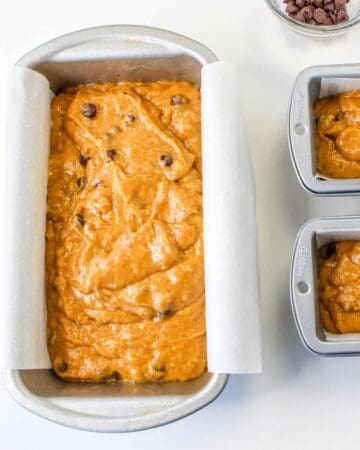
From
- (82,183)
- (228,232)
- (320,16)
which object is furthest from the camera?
(320,16)

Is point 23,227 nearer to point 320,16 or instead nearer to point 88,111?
point 88,111

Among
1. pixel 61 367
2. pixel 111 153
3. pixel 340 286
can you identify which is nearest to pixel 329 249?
pixel 340 286

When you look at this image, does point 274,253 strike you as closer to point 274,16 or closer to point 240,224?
point 240,224

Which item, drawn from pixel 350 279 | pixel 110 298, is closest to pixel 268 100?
pixel 350 279

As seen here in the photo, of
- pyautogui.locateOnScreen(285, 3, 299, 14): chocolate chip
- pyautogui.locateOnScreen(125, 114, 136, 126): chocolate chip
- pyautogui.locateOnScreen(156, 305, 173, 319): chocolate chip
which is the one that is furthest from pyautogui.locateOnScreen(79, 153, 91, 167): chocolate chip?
pyautogui.locateOnScreen(285, 3, 299, 14): chocolate chip

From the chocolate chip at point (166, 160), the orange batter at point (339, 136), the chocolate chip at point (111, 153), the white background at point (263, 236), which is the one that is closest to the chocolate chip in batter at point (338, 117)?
the orange batter at point (339, 136)

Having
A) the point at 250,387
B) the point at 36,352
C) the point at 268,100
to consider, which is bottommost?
the point at 250,387

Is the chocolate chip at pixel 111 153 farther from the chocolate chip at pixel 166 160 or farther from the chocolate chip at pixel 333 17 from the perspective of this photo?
the chocolate chip at pixel 333 17
